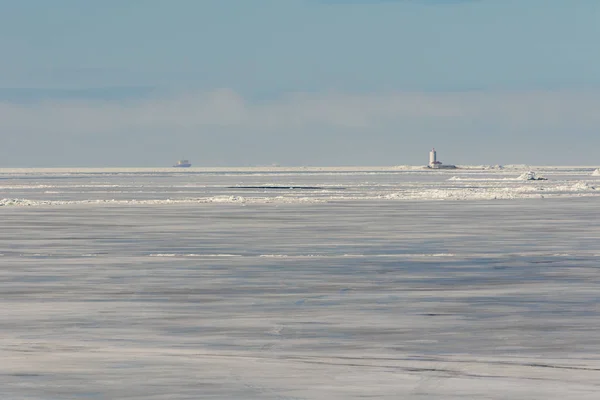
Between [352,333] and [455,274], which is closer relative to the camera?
[352,333]

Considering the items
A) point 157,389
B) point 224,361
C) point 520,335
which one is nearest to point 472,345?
point 520,335

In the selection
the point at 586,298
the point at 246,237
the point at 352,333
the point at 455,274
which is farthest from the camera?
the point at 246,237

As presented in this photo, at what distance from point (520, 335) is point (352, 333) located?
6.27 ft

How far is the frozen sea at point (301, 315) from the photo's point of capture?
1185 centimetres

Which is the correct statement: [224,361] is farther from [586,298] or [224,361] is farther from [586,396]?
[586,298]

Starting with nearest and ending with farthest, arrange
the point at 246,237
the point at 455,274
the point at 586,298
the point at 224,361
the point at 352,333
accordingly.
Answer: the point at 224,361 → the point at 352,333 → the point at 586,298 → the point at 455,274 → the point at 246,237

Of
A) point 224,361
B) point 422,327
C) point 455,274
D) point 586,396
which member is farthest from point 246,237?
point 586,396

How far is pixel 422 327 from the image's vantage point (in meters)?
15.9

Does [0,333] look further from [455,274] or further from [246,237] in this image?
[246,237]

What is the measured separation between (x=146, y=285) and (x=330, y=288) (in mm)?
3016

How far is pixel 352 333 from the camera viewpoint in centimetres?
1533

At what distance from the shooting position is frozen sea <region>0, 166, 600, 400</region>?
11852 mm

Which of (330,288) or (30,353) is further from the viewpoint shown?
(330,288)

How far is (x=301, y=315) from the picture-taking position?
17.2m
